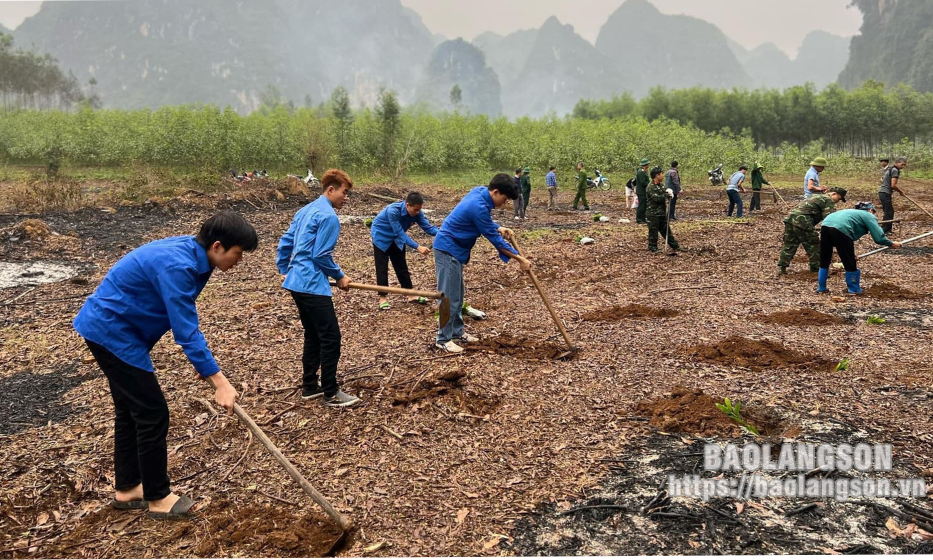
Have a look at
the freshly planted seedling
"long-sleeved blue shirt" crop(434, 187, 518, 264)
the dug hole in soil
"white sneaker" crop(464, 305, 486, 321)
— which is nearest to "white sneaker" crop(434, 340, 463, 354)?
"long-sleeved blue shirt" crop(434, 187, 518, 264)

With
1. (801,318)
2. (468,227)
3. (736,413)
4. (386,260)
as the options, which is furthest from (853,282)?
(386,260)

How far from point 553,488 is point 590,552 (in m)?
0.55

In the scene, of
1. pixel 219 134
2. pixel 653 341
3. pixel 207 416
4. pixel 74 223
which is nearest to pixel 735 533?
pixel 653 341

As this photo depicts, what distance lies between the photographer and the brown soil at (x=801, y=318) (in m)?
6.11

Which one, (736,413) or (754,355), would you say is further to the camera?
(754,355)

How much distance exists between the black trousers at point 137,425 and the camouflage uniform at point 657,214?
378 inches

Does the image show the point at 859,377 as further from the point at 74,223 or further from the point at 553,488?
the point at 74,223

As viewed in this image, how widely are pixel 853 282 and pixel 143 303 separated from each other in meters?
8.24

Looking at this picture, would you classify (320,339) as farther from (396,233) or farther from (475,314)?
(396,233)

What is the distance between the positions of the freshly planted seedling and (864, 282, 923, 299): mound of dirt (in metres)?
4.69

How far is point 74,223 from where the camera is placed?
1403 centimetres

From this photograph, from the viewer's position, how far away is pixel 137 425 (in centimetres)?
296

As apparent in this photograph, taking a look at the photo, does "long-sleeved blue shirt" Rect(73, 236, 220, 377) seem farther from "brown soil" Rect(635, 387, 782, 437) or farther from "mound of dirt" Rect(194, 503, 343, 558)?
"brown soil" Rect(635, 387, 782, 437)

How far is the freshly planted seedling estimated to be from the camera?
12.5ft
